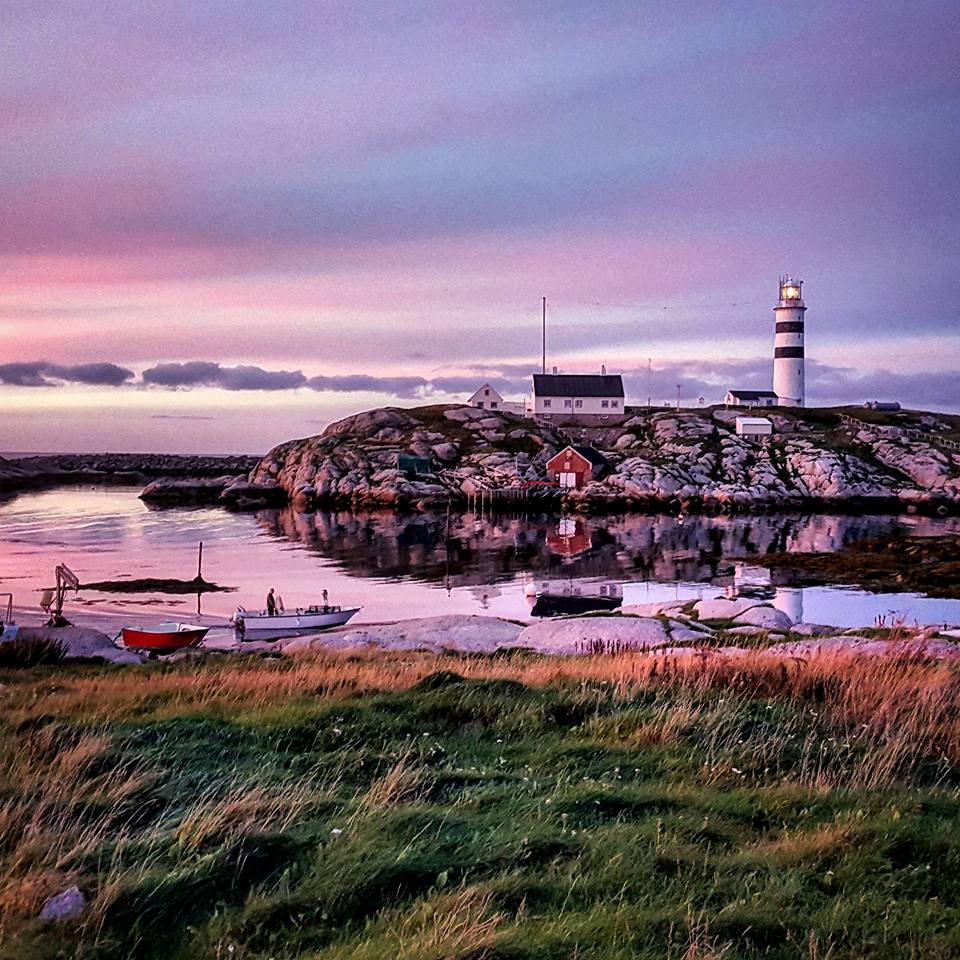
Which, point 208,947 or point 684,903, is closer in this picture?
point 208,947

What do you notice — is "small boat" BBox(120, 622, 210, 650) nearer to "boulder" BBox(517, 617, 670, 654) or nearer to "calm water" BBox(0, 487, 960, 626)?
"calm water" BBox(0, 487, 960, 626)

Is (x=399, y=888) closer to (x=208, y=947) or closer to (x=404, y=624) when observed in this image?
(x=208, y=947)

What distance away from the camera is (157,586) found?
47.1 meters

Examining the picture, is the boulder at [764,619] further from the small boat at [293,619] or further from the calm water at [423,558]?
the small boat at [293,619]

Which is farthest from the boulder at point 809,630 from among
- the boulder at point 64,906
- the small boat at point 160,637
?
the boulder at point 64,906

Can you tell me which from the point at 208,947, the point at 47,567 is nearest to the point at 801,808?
the point at 208,947

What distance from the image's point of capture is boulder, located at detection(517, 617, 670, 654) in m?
22.6

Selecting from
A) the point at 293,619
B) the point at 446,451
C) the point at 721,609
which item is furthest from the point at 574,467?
the point at 721,609

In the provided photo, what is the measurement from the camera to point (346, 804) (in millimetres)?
7559

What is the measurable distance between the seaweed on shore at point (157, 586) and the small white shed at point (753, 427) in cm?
8870

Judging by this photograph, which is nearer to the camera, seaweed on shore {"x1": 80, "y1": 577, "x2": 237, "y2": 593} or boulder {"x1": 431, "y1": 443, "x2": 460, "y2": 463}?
seaweed on shore {"x1": 80, "y1": 577, "x2": 237, "y2": 593}

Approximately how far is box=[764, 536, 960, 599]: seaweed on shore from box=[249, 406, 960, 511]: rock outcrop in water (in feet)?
121

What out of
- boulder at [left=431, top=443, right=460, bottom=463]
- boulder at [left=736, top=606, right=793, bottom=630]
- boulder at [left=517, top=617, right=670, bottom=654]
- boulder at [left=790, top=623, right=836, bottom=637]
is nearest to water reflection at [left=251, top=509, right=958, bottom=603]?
boulder at [left=736, top=606, right=793, bottom=630]

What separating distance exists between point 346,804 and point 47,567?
5354 centimetres
